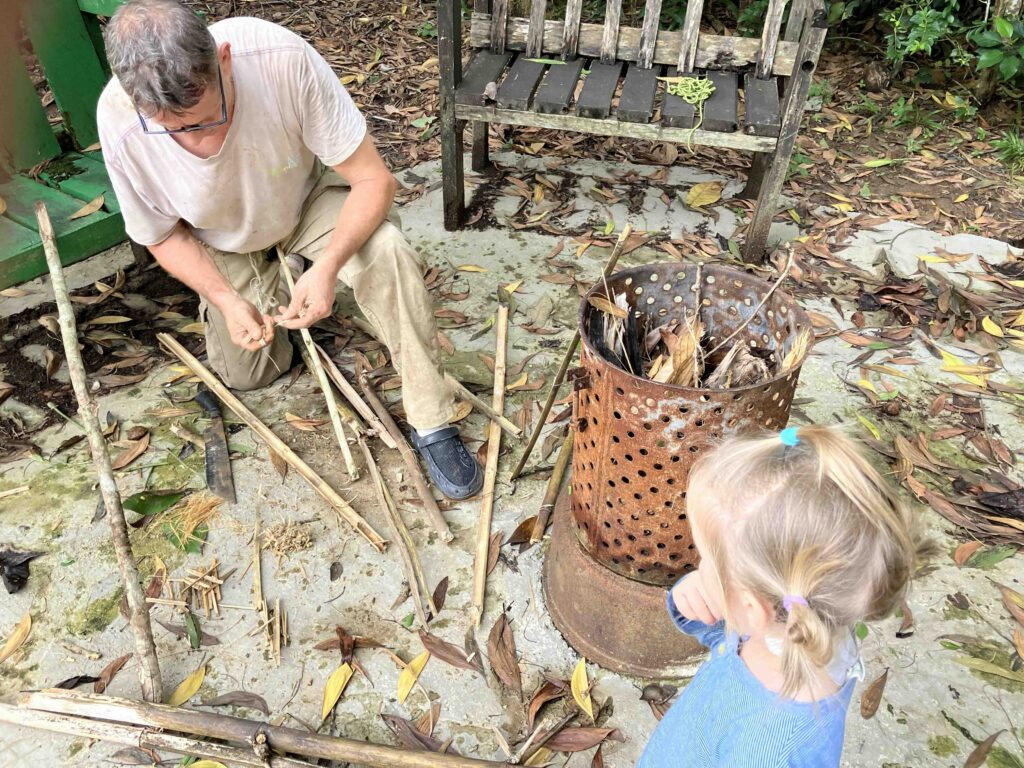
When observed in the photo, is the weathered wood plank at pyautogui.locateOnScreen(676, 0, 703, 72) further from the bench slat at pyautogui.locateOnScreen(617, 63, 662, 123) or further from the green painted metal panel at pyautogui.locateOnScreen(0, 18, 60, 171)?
the green painted metal panel at pyautogui.locateOnScreen(0, 18, 60, 171)

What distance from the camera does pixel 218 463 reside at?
110 inches

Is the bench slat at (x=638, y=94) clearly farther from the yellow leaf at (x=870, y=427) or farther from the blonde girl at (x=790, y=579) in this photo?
the blonde girl at (x=790, y=579)

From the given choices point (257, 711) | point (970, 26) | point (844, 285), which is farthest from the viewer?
point (970, 26)

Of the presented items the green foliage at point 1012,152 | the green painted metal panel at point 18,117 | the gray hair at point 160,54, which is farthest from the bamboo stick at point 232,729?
the green foliage at point 1012,152

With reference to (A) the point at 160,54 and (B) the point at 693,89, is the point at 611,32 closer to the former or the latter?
(B) the point at 693,89

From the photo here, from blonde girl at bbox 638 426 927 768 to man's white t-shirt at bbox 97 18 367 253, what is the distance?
182 cm

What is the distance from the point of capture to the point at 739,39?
3.76m

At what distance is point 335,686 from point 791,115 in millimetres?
2972

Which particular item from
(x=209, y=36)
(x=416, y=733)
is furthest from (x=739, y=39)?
(x=416, y=733)

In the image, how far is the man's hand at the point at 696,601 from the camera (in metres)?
1.40

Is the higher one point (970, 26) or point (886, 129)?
point (970, 26)

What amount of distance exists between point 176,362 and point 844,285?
320 cm

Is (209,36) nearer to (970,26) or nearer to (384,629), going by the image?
(384,629)

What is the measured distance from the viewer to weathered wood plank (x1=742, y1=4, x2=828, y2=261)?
3.20 metres
